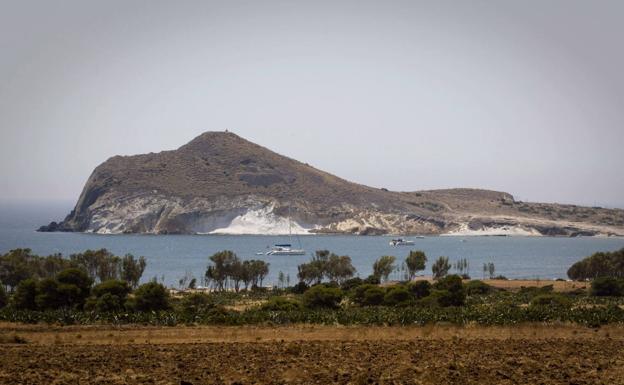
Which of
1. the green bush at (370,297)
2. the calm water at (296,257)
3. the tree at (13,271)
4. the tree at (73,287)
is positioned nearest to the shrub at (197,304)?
the tree at (73,287)

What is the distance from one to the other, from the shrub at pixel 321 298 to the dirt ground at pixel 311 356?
17329mm

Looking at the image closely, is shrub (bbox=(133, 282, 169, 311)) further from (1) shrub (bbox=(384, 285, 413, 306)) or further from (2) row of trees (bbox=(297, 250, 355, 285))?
(2) row of trees (bbox=(297, 250, 355, 285))

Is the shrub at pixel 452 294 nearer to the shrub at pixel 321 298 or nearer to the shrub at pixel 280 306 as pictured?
the shrub at pixel 321 298

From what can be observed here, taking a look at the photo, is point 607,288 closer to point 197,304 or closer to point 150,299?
point 197,304

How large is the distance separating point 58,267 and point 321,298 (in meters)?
34.5

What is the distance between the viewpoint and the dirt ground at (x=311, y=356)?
20.1 metres

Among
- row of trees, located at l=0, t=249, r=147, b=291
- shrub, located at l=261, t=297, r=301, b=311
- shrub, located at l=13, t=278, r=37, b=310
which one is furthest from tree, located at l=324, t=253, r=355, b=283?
shrub, located at l=13, t=278, r=37, b=310

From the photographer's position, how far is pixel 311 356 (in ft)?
79.2

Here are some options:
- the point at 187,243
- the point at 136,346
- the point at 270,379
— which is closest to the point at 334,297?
the point at 136,346

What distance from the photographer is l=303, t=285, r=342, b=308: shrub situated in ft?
170

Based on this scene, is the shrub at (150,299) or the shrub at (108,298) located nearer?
the shrub at (108,298)

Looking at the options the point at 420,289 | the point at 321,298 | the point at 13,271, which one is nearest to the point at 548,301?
the point at 420,289

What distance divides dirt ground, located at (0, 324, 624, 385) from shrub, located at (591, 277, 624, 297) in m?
32.0

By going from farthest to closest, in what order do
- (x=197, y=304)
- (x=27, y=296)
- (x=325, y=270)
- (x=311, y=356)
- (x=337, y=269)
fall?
1. (x=337, y=269)
2. (x=325, y=270)
3. (x=197, y=304)
4. (x=27, y=296)
5. (x=311, y=356)
